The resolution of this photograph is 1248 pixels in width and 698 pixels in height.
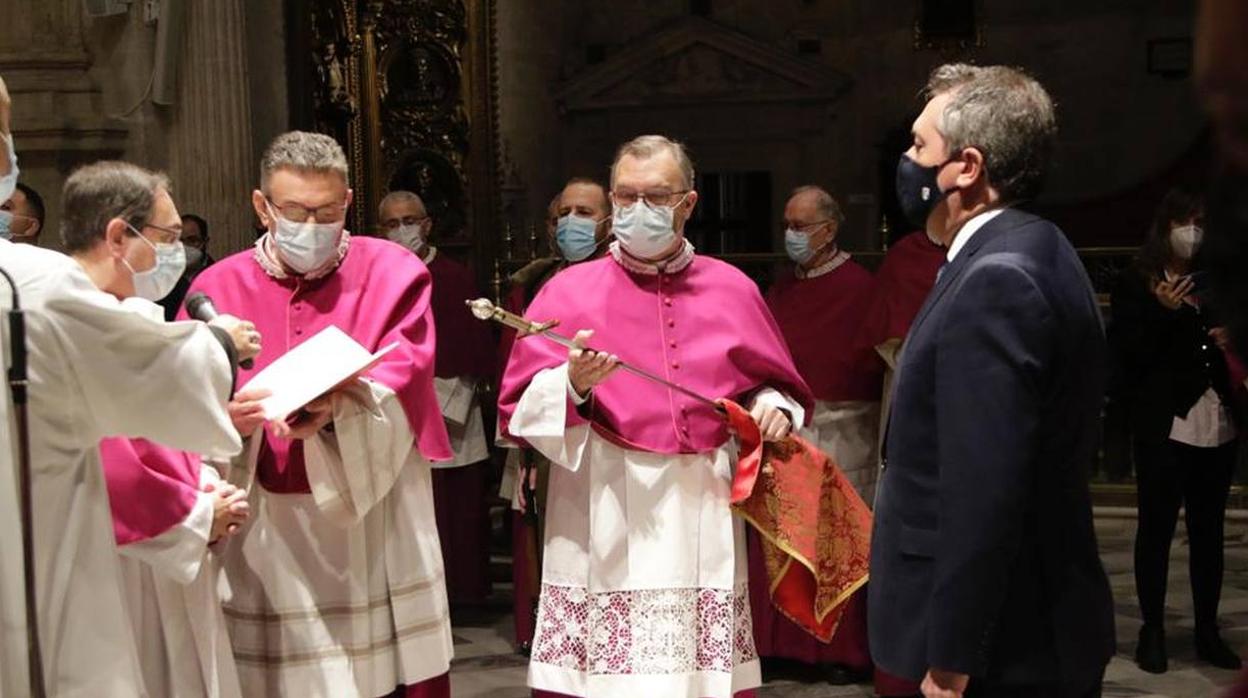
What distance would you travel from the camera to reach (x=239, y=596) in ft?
13.2

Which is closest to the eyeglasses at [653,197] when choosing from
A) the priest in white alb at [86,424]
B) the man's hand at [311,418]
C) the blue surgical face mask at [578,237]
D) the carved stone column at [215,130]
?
the man's hand at [311,418]

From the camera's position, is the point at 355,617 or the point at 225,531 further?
the point at 355,617

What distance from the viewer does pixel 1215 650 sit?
629 cm

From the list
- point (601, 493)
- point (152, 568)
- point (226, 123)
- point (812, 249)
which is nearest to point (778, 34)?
point (226, 123)

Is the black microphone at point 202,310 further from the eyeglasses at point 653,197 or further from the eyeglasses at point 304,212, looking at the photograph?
the eyeglasses at point 653,197

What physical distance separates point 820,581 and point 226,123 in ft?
16.1

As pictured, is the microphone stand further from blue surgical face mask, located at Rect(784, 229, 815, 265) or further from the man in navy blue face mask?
blue surgical face mask, located at Rect(784, 229, 815, 265)

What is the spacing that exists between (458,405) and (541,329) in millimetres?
3482

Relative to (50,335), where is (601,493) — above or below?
below

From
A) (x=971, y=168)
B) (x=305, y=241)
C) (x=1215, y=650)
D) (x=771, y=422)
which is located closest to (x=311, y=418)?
(x=305, y=241)

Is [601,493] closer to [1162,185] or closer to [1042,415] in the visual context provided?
[1042,415]

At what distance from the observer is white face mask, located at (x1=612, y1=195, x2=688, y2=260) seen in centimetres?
434

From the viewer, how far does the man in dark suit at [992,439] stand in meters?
2.71

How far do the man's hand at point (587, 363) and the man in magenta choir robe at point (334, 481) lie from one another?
0.42m
